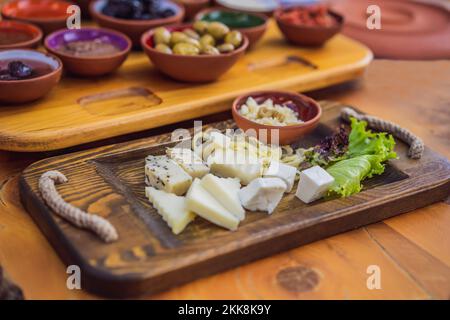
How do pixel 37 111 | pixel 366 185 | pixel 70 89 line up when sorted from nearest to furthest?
pixel 366 185, pixel 37 111, pixel 70 89

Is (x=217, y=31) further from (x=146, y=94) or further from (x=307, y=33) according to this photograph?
(x=307, y=33)

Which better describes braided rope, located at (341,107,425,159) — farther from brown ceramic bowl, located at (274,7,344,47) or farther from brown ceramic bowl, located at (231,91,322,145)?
brown ceramic bowl, located at (274,7,344,47)

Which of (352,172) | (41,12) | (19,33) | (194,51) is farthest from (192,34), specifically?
(352,172)

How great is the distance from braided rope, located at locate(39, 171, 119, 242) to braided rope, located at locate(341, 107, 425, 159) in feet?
3.11

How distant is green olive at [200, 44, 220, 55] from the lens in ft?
6.55

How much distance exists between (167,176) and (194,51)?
2.11 feet

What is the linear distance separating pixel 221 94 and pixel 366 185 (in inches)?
24.6

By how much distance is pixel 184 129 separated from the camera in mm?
1825

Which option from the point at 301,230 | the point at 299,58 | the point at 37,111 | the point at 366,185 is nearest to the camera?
the point at 301,230

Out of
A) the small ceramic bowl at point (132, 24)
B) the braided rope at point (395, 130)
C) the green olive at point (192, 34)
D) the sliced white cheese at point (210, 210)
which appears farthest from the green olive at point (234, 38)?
the sliced white cheese at point (210, 210)

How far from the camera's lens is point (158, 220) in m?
1.40

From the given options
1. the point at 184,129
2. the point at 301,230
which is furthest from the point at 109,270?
the point at 184,129

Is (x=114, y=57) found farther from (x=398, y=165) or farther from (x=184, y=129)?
(x=398, y=165)

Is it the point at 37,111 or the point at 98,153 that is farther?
the point at 37,111
